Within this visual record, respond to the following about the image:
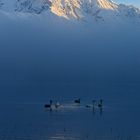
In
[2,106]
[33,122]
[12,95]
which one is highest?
[33,122]

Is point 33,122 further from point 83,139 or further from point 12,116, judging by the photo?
point 83,139

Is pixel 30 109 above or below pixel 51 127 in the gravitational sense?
below

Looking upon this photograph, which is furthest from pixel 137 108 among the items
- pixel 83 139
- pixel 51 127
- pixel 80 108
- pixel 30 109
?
pixel 83 139

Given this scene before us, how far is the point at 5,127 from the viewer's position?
9288cm

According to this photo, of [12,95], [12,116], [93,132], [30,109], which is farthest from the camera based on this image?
[12,95]

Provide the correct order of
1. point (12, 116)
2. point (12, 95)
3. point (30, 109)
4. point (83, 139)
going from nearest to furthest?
point (83, 139)
point (12, 116)
point (30, 109)
point (12, 95)

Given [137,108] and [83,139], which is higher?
[83,139]

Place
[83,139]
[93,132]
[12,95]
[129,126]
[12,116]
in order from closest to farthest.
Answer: [83,139]
[93,132]
[129,126]
[12,116]
[12,95]

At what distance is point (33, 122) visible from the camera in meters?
102

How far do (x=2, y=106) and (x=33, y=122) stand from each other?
28830 mm

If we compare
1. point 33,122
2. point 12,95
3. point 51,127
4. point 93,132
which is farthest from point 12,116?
point 12,95

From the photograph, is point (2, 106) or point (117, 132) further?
point (2, 106)

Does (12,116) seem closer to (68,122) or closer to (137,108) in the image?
(68,122)

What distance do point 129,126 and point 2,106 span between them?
3749cm
